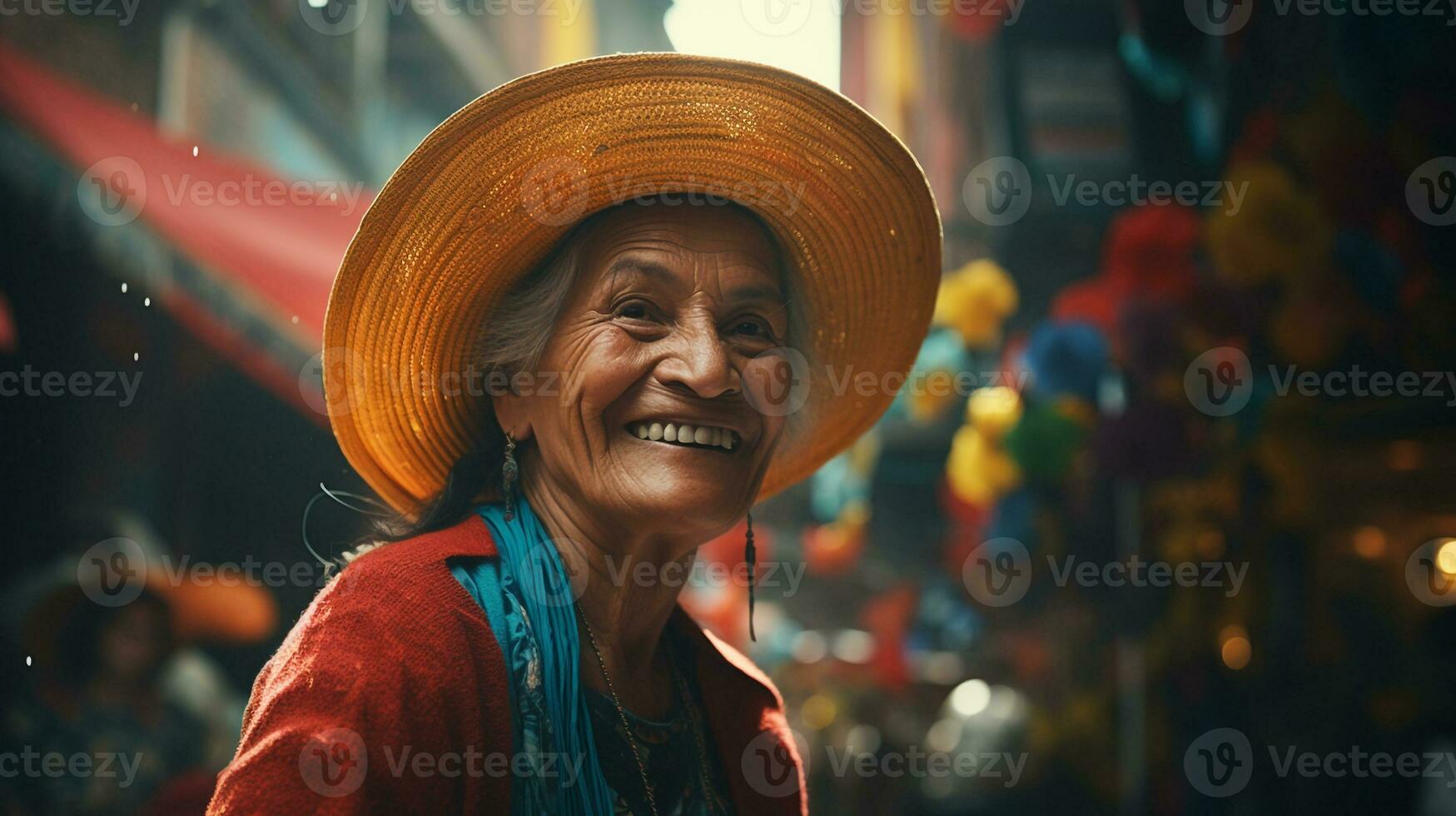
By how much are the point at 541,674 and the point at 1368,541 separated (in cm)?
396

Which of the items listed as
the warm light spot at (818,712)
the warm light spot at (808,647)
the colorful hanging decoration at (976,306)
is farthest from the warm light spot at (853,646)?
the colorful hanging decoration at (976,306)

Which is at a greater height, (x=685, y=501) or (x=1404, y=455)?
(x=1404, y=455)

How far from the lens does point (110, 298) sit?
2.73 m

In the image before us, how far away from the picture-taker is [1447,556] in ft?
13.8

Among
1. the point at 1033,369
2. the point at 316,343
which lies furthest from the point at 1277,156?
the point at 316,343

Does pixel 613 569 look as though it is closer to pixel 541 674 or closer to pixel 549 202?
pixel 541 674

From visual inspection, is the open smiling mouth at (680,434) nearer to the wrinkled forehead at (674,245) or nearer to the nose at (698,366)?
the nose at (698,366)

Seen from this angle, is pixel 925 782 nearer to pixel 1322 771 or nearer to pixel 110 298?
pixel 1322 771

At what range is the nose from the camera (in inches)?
62.5

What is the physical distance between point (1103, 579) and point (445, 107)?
3.97 metres

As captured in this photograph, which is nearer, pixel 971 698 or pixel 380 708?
pixel 380 708

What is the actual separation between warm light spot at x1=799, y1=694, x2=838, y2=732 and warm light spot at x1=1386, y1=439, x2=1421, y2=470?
11.8ft

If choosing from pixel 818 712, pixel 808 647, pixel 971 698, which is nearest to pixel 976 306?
pixel 971 698

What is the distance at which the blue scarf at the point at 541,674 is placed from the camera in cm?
148
